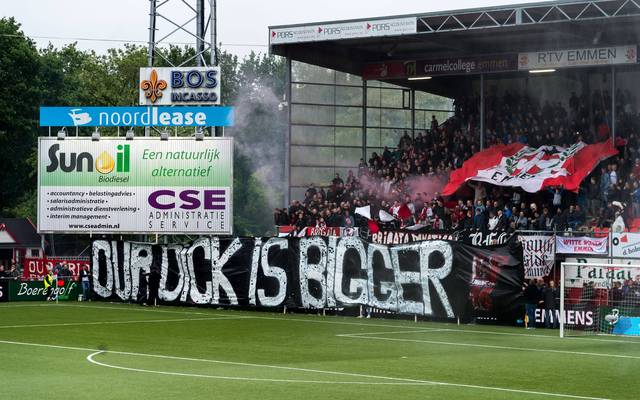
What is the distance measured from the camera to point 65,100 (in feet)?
289

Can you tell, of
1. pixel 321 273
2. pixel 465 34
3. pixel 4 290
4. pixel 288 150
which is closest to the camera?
pixel 321 273

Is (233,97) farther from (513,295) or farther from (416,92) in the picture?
(513,295)

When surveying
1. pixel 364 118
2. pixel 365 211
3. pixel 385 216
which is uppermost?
pixel 364 118

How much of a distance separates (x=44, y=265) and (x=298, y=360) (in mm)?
28982

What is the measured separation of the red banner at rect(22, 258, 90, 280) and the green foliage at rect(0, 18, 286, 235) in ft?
65.3

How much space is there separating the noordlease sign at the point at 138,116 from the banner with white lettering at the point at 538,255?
558 inches

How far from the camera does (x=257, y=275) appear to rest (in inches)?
1596

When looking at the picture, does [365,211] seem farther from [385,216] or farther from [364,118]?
[364,118]

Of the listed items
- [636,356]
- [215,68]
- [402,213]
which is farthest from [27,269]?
[636,356]

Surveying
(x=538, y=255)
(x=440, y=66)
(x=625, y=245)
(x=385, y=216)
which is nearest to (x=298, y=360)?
(x=538, y=255)

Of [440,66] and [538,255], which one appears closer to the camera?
[538,255]

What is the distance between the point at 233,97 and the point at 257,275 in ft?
260

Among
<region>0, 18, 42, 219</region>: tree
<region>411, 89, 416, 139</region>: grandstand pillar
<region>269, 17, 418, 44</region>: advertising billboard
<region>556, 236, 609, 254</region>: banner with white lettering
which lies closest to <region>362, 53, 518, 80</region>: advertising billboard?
<region>411, 89, 416, 139</region>: grandstand pillar

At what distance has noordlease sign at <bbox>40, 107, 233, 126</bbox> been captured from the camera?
4478cm
